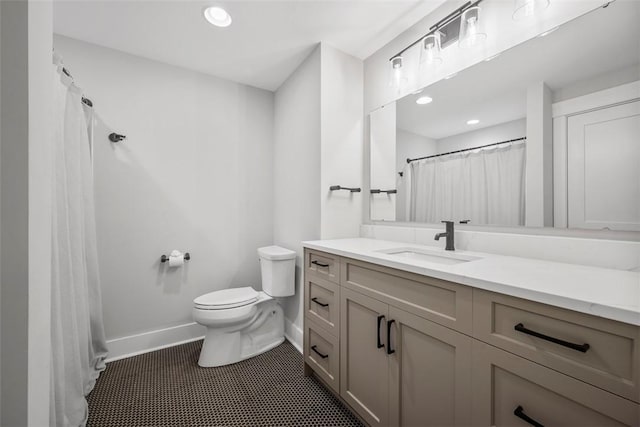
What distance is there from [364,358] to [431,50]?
1.85 m

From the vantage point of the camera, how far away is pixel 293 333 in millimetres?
2164

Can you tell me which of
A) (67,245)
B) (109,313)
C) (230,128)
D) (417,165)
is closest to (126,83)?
(230,128)

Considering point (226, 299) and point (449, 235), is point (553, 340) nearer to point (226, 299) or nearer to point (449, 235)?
point (449, 235)

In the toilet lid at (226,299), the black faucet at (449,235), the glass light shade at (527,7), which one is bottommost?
the toilet lid at (226,299)

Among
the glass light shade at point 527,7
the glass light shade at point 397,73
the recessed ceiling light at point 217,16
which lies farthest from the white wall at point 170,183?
the glass light shade at point 527,7

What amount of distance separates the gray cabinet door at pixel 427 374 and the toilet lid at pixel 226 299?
1.20 m

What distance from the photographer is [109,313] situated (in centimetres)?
193

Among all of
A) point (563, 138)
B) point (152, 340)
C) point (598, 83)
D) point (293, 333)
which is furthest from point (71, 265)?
point (598, 83)

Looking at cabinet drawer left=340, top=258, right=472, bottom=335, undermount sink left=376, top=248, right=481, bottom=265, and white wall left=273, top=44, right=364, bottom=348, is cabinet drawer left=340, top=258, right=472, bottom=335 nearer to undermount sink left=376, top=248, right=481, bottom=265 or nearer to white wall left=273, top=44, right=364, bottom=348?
undermount sink left=376, top=248, right=481, bottom=265

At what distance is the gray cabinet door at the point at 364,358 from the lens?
3.73ft

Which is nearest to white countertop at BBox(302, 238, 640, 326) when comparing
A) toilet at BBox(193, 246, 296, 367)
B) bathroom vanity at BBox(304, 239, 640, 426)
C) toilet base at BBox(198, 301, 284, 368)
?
bathroom vanity at BBox(304, 239, 640, 426)

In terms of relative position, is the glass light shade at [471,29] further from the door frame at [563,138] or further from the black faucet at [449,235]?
the black faucet at [449,235]

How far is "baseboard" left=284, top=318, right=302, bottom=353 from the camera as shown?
6.82 feet

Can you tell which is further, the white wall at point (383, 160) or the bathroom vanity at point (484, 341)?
the white wall at point (383, 160)
